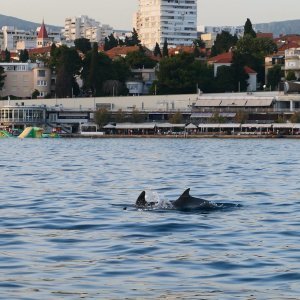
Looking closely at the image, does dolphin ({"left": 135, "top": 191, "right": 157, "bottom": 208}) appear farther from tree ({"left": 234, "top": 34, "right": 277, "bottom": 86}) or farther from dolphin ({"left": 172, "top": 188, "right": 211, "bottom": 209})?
tree ({"left": 234, "top": 34, "right": 277, "bottom": 86})

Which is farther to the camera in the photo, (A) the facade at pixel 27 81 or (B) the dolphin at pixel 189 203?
(A) the facade at pixel 27 81

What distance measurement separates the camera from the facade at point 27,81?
142875 mm

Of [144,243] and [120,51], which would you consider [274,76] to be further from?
[144,243]

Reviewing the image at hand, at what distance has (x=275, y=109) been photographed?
401 feet

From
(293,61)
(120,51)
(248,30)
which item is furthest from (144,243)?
(120,51)

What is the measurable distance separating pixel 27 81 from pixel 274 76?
97.3 ft

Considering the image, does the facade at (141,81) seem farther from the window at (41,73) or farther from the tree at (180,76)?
the tree at (180,76)

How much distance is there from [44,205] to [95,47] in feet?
343

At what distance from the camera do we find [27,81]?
14425 centimetres

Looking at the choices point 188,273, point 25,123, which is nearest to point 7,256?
point 188,273

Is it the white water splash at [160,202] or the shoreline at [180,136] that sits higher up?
the white water splash at [160,202]

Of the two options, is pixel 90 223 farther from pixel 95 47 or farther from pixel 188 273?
pixel 95 47

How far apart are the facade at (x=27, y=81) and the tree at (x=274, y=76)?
26.3m

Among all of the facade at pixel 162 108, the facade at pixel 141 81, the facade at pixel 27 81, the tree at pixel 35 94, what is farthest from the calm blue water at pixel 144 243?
the facade at pixel 141 81
